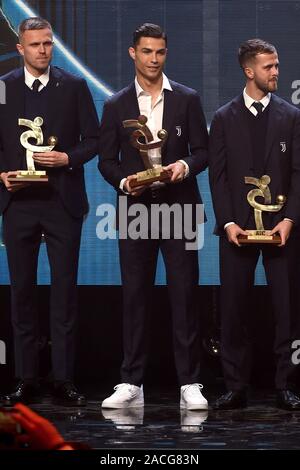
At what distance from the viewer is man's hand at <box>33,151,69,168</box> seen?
536 centimetres

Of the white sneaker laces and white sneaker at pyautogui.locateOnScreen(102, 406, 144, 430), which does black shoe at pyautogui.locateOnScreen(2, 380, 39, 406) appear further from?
the white sneaker laces

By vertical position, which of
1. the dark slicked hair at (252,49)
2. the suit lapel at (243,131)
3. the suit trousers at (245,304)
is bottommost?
the suit trousers at (245,304)

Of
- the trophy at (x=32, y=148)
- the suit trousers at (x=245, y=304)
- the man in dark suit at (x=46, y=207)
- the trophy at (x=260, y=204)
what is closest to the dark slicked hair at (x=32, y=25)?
the man in dark suit at (x=46, y=207)

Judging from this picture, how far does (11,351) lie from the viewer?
643 centimetres

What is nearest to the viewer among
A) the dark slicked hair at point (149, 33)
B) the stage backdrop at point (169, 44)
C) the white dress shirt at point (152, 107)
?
the dark slicked hair at point (149, 33)

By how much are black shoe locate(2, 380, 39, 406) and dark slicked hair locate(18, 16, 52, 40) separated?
1.63m

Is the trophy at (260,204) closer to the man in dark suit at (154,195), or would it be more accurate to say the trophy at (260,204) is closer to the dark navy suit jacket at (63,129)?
the man in dark suit at (154,195)

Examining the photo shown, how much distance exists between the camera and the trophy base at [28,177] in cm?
536

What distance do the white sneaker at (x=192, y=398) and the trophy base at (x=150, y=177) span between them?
0.97m

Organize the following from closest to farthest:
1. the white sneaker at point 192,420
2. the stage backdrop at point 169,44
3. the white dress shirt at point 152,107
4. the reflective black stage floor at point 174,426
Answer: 1. the reflective black stage floor at point 174,426
2. the white sneaker at point 192,420
3. the white dress shirt at point 152,107
4. the stage backdrop at point 169,44

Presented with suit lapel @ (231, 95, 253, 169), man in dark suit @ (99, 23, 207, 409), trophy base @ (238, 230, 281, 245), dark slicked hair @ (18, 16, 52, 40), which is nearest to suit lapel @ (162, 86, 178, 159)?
man in dark suit @ (99, 23, 207, 409)

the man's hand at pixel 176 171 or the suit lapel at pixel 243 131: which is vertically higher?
the suit lapel at pixel 243 131
